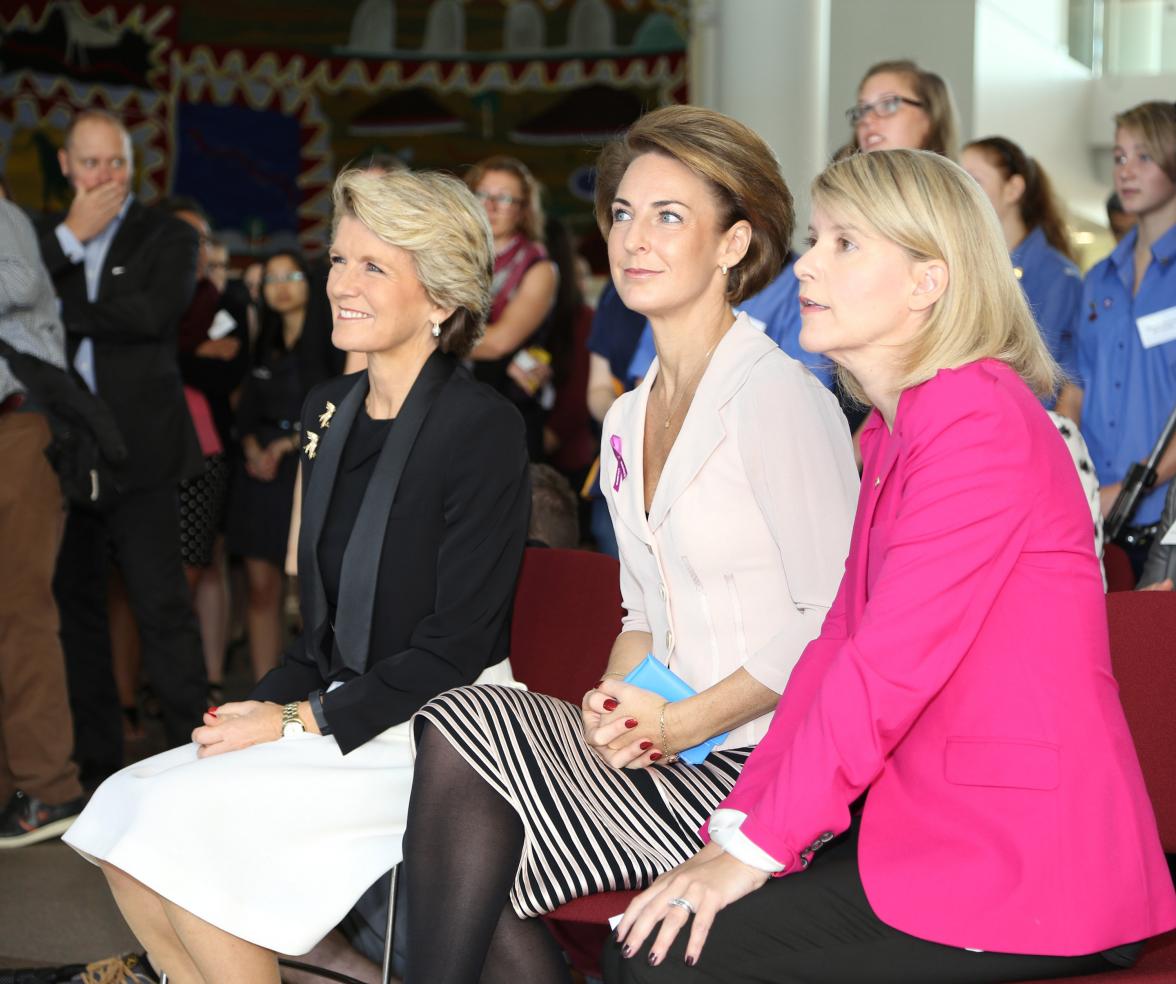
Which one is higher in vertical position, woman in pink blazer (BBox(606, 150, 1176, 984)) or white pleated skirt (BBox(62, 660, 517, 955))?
woman in pink blazer (BBox(606, 150, 1176, 984))

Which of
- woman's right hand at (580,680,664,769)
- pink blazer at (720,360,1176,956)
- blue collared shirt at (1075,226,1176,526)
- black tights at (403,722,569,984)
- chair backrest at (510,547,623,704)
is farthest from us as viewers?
blue collared shirt at (1075,226,1176,526)

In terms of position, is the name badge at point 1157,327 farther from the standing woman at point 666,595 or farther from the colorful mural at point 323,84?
the colorful mural at point 323,84

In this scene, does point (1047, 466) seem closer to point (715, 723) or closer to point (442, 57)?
point (715, 723)

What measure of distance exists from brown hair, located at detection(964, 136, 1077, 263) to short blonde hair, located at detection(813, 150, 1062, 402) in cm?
223

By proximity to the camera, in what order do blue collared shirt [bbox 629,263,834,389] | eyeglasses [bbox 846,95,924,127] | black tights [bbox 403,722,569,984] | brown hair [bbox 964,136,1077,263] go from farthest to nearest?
brown hair [bbox 964,136,1077,263]
eyeglasses [bbox 846,95,924,127]
blue collared shirt [bbox 629,263,834,389]
black tights [bbox 403,722,569,984]

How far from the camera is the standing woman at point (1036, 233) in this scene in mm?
3809

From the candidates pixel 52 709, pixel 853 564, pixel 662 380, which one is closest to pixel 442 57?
pixel 52 709

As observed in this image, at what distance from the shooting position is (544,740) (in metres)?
2.09

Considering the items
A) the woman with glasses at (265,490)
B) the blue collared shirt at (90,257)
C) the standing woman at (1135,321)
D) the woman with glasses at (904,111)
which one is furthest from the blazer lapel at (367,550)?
the woman with glasses at (265,490)

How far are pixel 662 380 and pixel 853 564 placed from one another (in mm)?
697

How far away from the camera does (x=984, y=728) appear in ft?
5.41

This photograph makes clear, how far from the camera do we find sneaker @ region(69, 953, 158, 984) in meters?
2.67

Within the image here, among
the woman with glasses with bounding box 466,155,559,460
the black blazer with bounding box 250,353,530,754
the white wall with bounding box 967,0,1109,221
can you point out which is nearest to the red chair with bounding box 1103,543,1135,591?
the black blazer with bounding box 250,353,530,754

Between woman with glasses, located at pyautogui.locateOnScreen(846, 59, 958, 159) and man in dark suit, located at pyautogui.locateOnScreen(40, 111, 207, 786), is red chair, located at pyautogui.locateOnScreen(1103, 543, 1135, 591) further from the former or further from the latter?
man in dark suit, located at pyautogui.locateOnScreen(40, 111, 207, 786)
